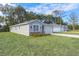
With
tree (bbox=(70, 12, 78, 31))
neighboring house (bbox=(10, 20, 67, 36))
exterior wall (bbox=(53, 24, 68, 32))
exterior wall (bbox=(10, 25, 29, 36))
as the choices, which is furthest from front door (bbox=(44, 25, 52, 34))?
tree (bbox=(70, 12, 78, 31))

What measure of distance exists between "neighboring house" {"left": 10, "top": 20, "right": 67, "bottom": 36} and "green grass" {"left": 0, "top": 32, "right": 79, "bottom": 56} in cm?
17

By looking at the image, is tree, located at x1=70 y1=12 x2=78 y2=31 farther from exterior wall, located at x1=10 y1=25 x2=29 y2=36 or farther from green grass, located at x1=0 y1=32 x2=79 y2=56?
exterior wall, located at x1=10 y1=25 x2=29 y2=36

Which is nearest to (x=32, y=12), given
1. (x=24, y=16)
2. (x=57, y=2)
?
(x=24, y=16)

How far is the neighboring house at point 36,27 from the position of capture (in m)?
8.11

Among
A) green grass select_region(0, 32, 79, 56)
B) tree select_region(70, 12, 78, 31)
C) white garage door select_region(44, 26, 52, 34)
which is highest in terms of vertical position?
tree select_region(70, 12, 78, 31)

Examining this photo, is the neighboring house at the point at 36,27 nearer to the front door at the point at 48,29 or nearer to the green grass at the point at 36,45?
the front door at the point at 48,29

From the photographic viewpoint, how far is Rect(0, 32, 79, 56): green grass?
25.7 feet

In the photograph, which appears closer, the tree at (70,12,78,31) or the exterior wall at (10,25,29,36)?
the tree at (70,12,78,31)

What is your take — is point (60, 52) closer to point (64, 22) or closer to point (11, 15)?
point (64, 22)

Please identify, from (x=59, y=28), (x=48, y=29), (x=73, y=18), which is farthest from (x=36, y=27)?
(x=73, y=18)

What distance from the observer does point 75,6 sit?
790 cm

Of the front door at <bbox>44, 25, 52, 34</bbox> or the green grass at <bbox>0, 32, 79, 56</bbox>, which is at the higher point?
the front door at <bbox>44, 25, 52, 34</bbox>

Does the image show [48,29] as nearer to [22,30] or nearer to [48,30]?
[48,30]

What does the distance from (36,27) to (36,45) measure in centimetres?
56
